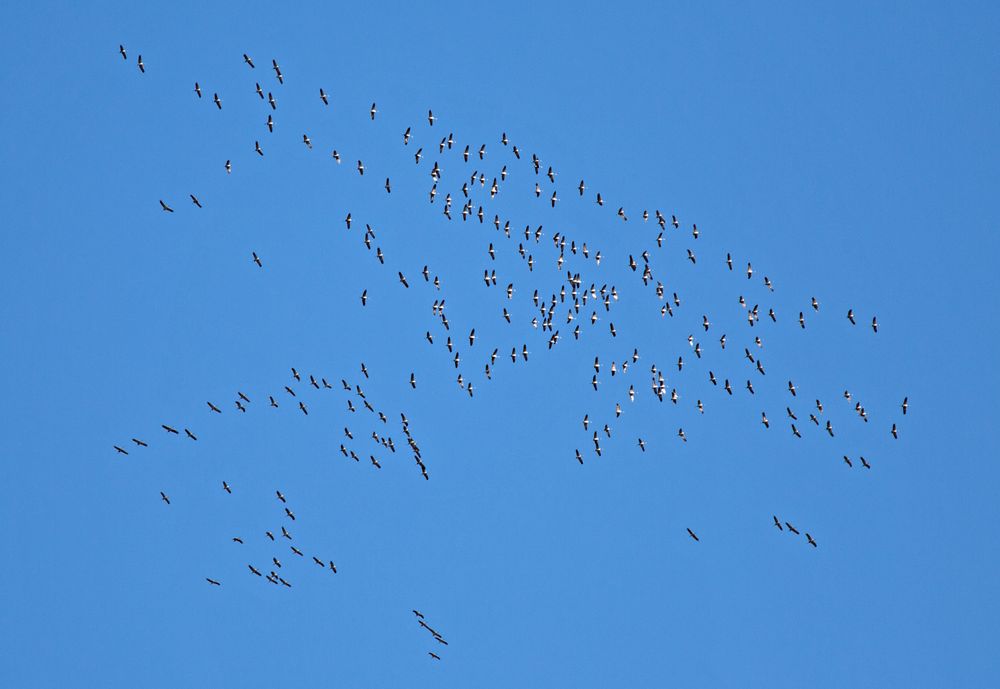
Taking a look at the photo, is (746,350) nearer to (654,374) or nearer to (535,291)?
(654,374)

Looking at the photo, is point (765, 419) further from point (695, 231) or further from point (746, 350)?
point (695, 231)

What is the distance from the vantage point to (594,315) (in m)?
94.0

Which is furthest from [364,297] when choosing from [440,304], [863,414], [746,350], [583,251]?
[863,414]

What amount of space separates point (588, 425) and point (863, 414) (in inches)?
627

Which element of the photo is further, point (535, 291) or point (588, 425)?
point (588, 425)

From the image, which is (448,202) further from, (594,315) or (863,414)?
(863,414)

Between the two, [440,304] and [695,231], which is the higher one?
[695,231]

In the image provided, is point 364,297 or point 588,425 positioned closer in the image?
point 364,297

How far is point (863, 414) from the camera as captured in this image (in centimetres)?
9150

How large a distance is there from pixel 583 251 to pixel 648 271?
3.30 meters

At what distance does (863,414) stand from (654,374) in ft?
33.3

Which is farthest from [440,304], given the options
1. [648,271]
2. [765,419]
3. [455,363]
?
Result: [765,419]

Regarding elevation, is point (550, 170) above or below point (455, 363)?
above

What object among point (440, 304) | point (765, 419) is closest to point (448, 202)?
point (440, 304)
